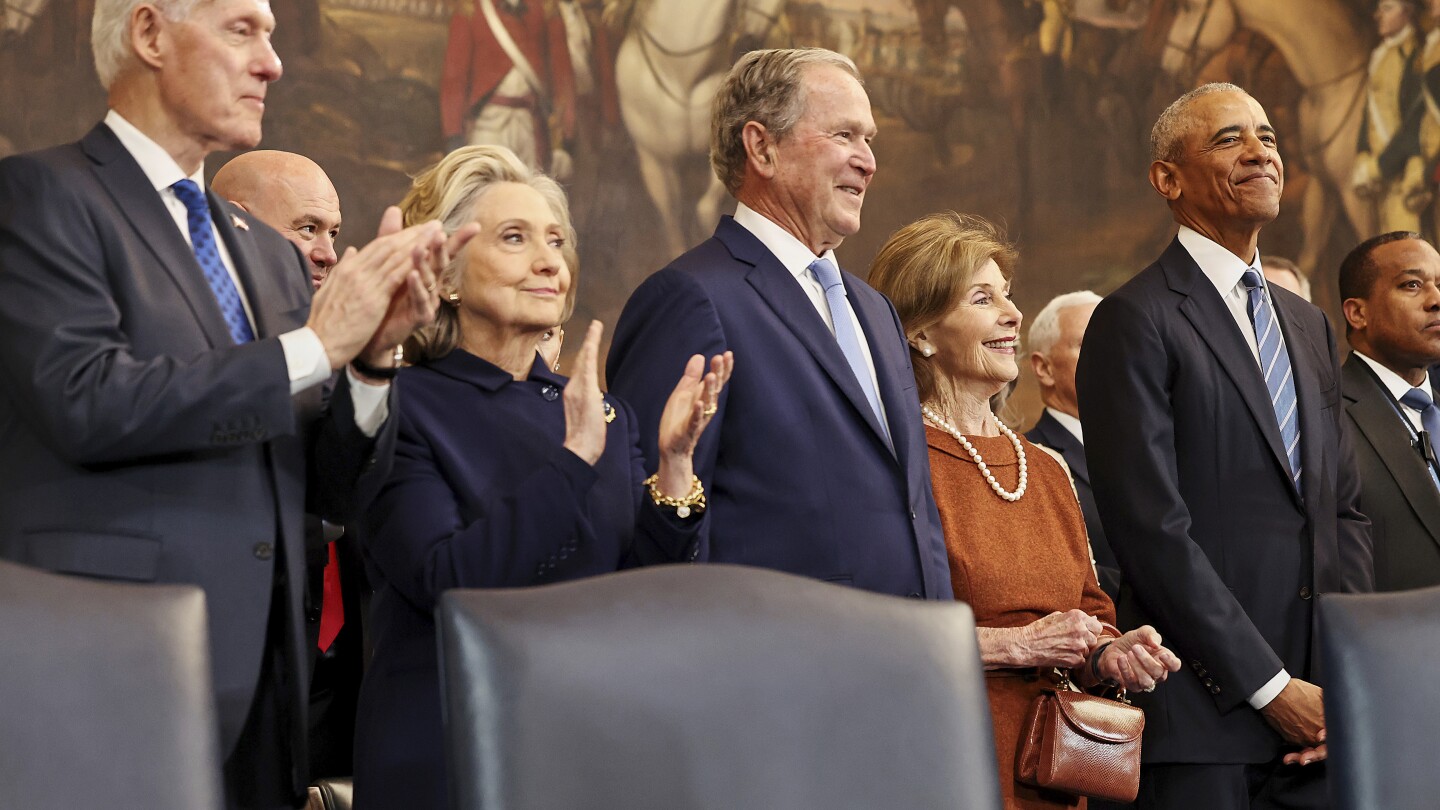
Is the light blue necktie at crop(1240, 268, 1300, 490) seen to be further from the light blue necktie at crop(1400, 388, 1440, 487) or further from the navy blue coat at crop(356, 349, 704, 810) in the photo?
the navy blue coat at crop(356, 349, 704, 810)

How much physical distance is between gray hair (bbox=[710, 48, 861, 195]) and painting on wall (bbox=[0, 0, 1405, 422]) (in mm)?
3699

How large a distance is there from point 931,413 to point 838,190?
657 mm

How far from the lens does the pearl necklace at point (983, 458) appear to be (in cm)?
359

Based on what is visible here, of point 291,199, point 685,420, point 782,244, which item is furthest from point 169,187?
point 291,199

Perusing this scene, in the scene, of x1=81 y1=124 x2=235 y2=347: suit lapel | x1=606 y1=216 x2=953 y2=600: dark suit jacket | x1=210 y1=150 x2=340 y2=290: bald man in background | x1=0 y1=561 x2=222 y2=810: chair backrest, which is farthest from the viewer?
x1=210 y1=150 x2=340 y2=290: bald man in background

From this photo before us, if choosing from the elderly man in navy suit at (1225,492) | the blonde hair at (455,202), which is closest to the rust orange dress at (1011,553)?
the elderly man in navy suit at (1225,492)

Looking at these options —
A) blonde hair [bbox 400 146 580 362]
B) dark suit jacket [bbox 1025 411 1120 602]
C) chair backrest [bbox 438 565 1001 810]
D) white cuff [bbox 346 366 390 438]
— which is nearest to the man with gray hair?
dark suit jacket [bbox 1025 411 1120 602]

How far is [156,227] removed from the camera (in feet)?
7.85

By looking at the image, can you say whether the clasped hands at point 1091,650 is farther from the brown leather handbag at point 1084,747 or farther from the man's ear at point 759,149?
the man's ear at point 759,149

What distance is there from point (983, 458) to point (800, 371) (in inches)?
28.6

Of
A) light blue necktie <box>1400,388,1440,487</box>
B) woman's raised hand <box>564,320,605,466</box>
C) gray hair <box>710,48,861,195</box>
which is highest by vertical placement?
gray hair <box>710,48,861,195</box>

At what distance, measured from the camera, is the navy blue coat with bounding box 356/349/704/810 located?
2.49 metres

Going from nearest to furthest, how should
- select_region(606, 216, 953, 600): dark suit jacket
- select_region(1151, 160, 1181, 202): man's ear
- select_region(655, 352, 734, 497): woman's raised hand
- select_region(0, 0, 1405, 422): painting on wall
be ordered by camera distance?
select_region(655, 352, 734, 497): woman's raised hand < select_region(606, 216, 953, 600): dark suit jacket < select_region(1151, 160, 1181, 202): man's ear < select_region(0, 0, 1405, 422): painting on wall

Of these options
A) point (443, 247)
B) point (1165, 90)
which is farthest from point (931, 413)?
point (1165, 90)
